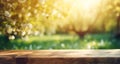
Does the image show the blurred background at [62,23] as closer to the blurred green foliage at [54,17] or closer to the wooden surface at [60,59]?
the blurred green foliage at [54,17]

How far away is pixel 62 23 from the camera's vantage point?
2.77 metres

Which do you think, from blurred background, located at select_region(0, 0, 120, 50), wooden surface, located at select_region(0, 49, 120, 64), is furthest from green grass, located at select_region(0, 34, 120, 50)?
wooden surface, located at select_region(0, 49, 120, 64)

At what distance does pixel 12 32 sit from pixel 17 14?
0.20 metres

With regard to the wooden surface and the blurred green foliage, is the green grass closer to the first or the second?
the blurred green foliage

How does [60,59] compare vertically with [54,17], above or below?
below

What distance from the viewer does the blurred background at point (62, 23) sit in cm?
273

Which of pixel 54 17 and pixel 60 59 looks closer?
pixel 60 59

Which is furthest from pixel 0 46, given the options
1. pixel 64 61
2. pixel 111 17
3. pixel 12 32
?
pixel 111 17

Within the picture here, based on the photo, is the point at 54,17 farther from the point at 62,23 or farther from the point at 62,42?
the point at 62,42

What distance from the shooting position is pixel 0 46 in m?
2.84

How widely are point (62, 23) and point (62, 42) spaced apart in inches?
7.7

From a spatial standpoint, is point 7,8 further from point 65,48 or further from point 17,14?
point 65,48

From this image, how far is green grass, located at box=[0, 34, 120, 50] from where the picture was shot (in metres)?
2.73

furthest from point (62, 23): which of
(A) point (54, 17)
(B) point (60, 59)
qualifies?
(B) point (60, 59)
